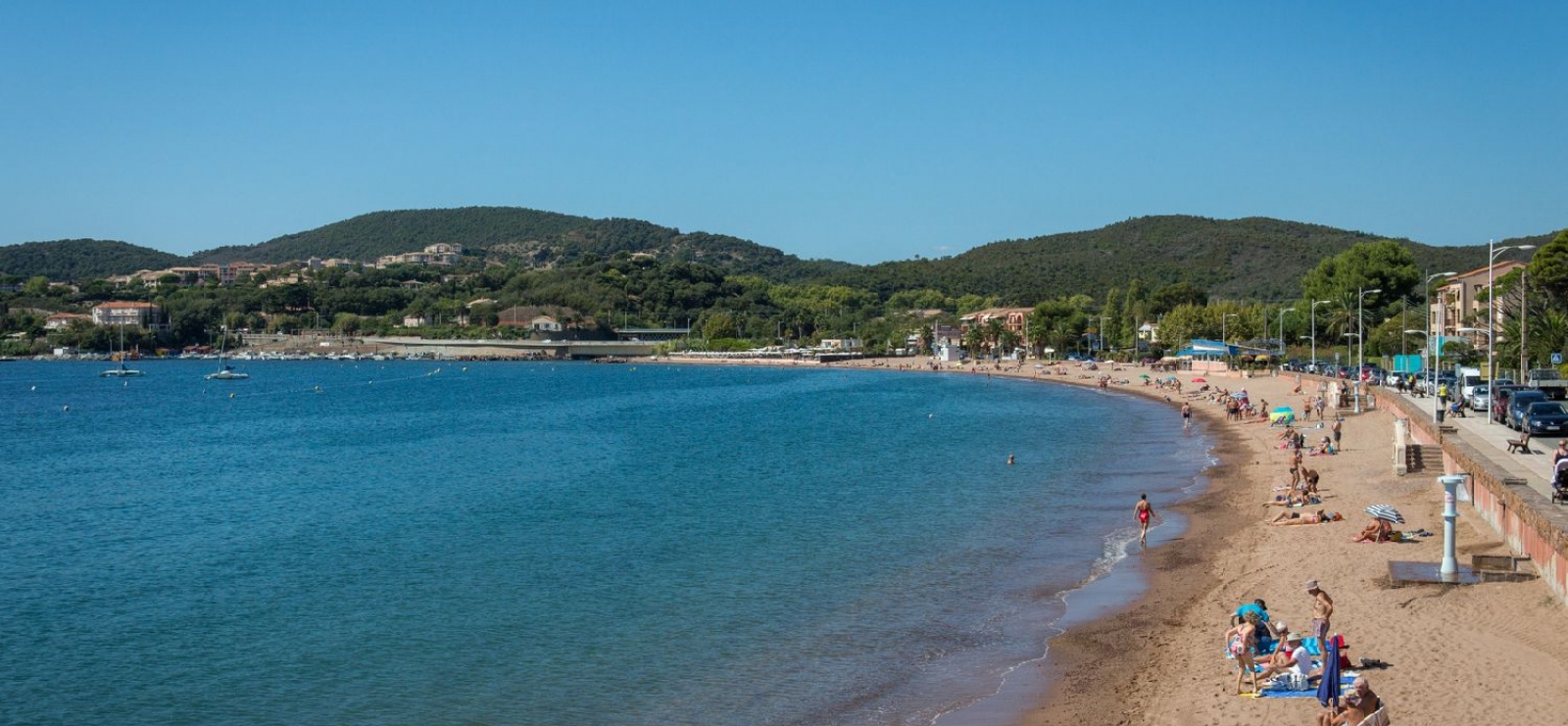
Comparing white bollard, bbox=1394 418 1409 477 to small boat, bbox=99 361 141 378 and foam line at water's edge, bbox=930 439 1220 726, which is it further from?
small boat, bbox=99 361 141 378

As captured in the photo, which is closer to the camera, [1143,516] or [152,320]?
[1143,516]

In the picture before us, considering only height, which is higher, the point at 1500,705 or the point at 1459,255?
the point at 1459,255

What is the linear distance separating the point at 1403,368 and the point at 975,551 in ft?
127

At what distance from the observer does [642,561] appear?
23453 millimetres

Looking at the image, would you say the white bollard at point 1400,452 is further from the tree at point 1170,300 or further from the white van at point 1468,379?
the tree at point 1170,300

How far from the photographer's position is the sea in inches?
611

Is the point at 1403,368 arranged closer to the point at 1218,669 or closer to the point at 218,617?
the point at 1218,669

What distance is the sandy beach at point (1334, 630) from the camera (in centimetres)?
1271

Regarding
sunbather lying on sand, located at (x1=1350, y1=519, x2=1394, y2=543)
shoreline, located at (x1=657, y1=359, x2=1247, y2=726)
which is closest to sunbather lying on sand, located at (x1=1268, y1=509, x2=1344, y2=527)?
shoreline, located at (x1=657, y1=359, x2=1247, y2=726)

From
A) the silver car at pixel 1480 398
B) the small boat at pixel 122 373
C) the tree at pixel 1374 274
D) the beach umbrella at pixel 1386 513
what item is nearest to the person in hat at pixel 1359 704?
the beach umbrella at pixel 1386 513

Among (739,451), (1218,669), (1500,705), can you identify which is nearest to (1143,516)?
(1218,669)

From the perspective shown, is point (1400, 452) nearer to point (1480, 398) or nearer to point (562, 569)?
point (1480, 398)

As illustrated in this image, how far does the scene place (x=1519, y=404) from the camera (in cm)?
2827

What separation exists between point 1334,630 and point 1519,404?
16.2 m
